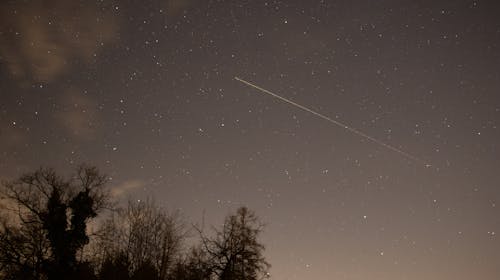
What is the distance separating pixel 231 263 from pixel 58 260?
1407 cm

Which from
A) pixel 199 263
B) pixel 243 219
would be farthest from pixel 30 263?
pixel 243 219

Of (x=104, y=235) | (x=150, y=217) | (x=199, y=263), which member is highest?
(x=150, y=217)

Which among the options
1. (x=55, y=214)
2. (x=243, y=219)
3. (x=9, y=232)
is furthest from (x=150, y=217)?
(x=243, y=219)

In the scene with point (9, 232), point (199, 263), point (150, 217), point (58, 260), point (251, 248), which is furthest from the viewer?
point (150, 217)

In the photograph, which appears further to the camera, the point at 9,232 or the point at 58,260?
the point at 58,260

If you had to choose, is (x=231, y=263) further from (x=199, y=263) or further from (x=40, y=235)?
(x=40, y=235)

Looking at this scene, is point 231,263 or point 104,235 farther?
point 104,235

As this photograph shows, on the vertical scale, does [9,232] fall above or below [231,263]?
above

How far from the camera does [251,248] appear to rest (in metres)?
22.4

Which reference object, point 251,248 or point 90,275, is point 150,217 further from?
point 251,248

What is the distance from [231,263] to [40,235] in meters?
14.2

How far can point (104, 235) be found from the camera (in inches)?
1132

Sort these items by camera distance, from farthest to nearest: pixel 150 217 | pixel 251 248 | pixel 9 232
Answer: pixel 150 217 < pixel 9 232 < pixel 251 248

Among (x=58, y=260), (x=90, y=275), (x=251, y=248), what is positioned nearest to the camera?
(x=251, y=248)
